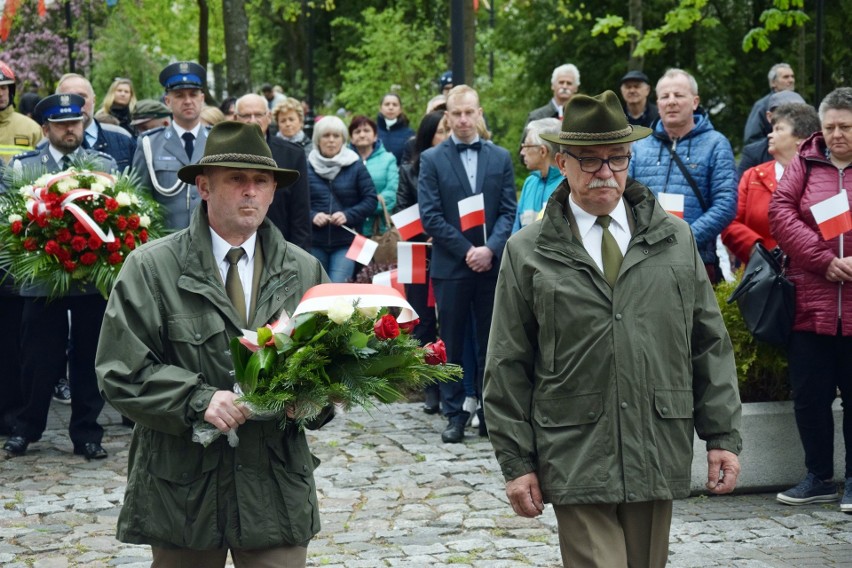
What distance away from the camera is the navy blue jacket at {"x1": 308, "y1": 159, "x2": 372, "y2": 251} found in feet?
37.5

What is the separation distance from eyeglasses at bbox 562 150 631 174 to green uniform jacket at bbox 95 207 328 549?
121 centimetres

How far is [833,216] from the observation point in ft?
25.0

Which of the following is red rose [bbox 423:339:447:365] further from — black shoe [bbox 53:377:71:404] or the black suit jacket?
black shoe [bbox 53:377:71:404]

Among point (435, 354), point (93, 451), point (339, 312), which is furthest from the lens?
point (93, 451)

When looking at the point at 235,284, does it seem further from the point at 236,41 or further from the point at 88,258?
the point at 236,41

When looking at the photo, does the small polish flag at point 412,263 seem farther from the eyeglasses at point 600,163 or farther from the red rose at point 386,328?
the red rose at point 386,328

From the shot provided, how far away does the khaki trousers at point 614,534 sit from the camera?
4609 mm

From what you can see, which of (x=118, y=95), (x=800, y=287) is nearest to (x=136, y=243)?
(x=800, y=287)

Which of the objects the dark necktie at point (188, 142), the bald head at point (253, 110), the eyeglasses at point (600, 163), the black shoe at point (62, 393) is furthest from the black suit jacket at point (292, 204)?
the eyeglasses at point (600, 163)

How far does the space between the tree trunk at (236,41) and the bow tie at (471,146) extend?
1296 cm

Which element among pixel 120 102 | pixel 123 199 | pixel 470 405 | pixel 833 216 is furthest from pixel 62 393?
pixel 833 216

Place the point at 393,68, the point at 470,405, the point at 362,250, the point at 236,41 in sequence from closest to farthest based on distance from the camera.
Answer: the point at 470,405
the point at 362,250
the point at 236,41
the point at 393,68

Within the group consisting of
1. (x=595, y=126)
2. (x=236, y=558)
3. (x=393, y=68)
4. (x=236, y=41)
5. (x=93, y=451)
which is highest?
(x=393, y=68)

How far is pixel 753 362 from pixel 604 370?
405 cm
